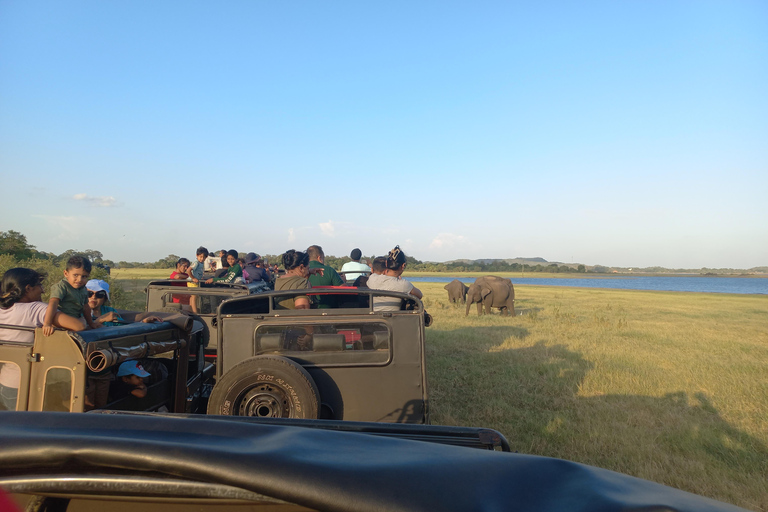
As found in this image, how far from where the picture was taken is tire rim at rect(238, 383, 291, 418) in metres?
3.94

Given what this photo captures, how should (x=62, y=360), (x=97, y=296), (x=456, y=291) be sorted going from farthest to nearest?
(x=456, y=291)
(x=97, y=296)
(x=62, y=360)

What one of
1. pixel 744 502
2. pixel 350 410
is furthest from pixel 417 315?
pixel 744 502

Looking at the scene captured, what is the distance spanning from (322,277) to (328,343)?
238cm

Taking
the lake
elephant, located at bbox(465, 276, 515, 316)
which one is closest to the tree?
elephant, located at bbox(465, 276, 515, 316)

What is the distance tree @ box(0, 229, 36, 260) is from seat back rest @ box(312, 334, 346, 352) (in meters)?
18.6

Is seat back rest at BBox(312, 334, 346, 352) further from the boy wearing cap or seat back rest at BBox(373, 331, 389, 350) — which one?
the boy wearing cap

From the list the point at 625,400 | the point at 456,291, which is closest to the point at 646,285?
the point at 456,291

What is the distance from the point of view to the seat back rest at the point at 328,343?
4289 mm

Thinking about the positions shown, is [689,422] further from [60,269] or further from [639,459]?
[60,269]

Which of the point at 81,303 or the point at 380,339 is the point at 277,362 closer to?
the point at 380,339

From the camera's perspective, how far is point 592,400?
6.67 meters

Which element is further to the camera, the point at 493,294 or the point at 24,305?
the point at 493,294

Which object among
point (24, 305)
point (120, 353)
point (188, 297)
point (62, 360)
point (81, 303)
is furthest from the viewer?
point (188, 297)

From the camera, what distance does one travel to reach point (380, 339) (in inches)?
169
